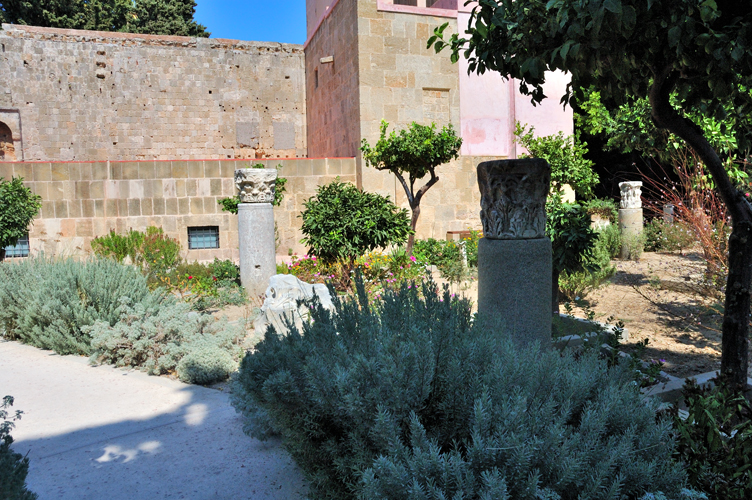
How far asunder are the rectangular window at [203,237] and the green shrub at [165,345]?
5921 millimetres

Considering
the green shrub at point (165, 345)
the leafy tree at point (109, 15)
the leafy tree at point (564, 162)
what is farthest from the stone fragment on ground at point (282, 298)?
the leafy tree at point (109, 15)

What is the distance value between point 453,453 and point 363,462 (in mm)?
290

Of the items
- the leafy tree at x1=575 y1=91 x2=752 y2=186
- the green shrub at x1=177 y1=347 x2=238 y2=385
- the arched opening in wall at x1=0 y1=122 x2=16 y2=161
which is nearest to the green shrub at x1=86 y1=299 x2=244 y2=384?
the green shrub at x1=177 y1=347 x2=238 y2=385

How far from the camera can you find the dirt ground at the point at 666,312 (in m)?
4.76

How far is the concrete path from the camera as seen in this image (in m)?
2.51

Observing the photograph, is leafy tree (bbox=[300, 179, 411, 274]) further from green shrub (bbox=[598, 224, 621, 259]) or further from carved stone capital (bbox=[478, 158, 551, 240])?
green shrub (bbox=[598, 224, 621, 259])

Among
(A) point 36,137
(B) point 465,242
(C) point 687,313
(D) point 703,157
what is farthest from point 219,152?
(D) point 703,157

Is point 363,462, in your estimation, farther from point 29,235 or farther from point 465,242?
point 29,235

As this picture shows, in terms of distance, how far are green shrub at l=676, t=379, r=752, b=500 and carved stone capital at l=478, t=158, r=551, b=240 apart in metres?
1.40

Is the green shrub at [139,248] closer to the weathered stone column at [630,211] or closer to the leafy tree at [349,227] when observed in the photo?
the leafy tree at [349,227]

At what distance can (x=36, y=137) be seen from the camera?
593 inches

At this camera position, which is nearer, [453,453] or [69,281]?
[453,453]

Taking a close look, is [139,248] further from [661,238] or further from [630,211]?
[661,238]

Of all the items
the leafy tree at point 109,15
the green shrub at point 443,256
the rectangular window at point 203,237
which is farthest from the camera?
the leafy tree at point 109,15
